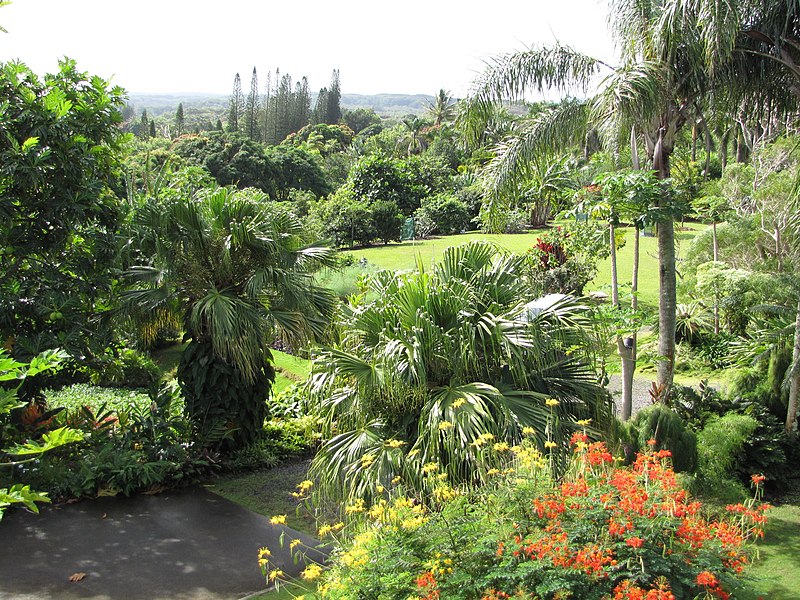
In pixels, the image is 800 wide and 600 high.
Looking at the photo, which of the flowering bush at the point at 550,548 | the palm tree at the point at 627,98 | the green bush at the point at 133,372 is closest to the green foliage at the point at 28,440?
the flowering bush at the point at 550,548

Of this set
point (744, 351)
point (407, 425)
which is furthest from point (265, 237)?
point (744, 351)

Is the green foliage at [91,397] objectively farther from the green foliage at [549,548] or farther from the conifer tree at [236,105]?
the conifer tree at [236,105]

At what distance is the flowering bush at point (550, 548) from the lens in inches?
157

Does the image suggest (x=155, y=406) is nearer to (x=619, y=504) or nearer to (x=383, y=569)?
(x=383, y=569)

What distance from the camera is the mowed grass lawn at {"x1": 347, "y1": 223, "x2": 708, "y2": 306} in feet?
61.3

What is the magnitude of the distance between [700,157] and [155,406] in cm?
3221

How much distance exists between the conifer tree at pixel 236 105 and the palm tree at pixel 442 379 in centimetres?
8543

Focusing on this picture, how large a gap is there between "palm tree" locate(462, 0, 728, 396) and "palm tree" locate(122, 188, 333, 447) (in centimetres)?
279

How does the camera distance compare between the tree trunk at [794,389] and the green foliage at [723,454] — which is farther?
the tree trunk at [794,389]

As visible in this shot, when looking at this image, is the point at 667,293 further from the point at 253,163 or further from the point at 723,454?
the point at 253,163

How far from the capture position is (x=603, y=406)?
268 inches

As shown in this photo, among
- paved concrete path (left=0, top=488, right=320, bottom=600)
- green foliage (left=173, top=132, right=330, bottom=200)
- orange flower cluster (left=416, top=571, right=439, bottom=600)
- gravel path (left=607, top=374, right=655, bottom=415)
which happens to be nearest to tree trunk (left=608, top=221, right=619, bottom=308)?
gravel path (left=607, top=374, right=655, bottom=415)

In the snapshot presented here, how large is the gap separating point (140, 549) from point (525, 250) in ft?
52.0

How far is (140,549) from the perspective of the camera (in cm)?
686
